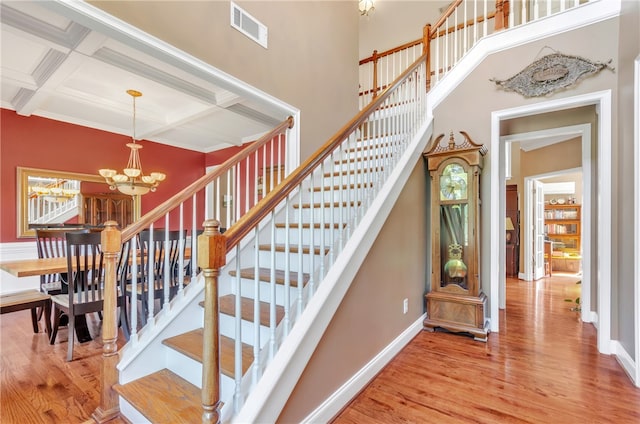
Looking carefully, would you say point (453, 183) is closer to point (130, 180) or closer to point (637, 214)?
point (637, 214)

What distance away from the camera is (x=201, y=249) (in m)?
1.09

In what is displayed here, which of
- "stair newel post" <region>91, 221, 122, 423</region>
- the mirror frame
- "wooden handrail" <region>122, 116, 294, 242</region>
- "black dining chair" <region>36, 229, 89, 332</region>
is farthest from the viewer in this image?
the mirror frame

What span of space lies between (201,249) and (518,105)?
3451 mm

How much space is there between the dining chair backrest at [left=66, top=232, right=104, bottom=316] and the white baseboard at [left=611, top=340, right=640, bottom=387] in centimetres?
413

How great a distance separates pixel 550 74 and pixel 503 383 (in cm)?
289

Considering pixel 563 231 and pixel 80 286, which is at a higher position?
pixel 563 231

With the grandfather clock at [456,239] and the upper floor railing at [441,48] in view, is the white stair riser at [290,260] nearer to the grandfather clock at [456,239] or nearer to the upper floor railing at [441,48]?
the grandfather clock at [456,239]

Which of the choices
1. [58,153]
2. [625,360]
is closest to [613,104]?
[625,360]

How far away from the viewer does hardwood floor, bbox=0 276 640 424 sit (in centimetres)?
179

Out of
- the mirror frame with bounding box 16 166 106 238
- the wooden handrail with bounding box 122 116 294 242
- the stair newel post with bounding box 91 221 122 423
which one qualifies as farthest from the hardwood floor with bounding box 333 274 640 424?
the mirror frame with bounding box 16 166 106 238

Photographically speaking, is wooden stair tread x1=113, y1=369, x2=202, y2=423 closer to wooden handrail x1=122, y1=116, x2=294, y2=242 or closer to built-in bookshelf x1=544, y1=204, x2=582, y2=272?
wooden handrail x1=122, y1=116, x2=294, y2=242

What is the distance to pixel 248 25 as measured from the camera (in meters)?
2.80

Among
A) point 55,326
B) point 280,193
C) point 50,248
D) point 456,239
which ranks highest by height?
point 280,193

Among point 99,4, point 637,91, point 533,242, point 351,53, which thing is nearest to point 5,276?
point 99,4
